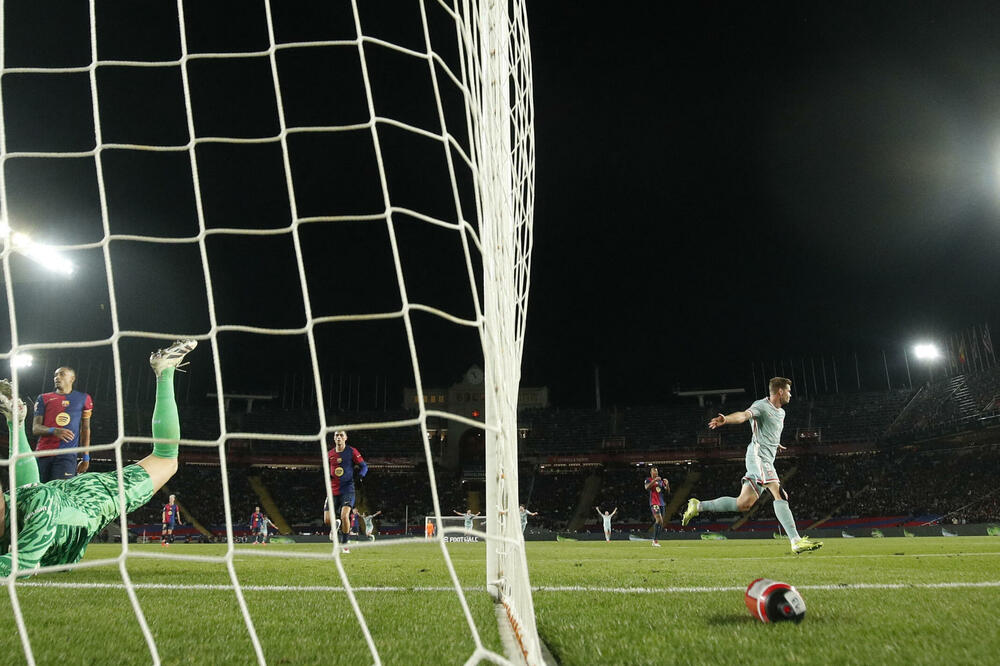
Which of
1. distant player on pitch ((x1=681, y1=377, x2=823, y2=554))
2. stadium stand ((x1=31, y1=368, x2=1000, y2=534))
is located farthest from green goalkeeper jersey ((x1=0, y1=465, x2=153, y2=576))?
stadium stand ((x1=31, y1=368, x2=1000, y2=534))

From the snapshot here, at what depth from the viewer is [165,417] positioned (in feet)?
11.3

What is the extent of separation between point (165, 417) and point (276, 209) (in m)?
18.9

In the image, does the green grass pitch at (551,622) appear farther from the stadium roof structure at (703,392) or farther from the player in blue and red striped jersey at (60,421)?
the stadium roof structure at (703,392)

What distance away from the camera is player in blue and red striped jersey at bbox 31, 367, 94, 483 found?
5355 mm

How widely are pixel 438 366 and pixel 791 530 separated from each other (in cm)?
3623

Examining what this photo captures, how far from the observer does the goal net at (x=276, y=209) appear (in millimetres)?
2352

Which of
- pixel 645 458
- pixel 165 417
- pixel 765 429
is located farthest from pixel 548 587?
pixel 645 458

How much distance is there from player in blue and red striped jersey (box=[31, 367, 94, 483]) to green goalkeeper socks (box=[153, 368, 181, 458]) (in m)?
2.20

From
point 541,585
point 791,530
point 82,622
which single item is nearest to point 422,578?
point 541,585

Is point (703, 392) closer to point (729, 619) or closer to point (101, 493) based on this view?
point (729, 619)

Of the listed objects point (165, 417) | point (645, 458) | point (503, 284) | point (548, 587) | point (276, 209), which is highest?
point (276, 209)

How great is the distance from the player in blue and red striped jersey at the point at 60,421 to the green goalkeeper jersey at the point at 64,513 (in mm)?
2075

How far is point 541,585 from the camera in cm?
438

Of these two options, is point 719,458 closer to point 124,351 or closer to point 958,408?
point 958,408
